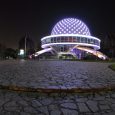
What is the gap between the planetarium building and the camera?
81.3 meters

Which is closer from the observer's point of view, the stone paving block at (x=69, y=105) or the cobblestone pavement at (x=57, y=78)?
the stone paving block at (x=69, y=105)

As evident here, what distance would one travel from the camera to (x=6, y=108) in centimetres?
435

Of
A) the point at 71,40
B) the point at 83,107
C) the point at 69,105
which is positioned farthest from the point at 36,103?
the point at 71,40

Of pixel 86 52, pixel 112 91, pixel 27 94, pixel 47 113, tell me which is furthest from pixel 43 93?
pixel 86 52

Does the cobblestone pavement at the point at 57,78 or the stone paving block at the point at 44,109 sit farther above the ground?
the cobblestone pavement at the point at 57,78

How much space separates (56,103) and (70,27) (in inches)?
3295

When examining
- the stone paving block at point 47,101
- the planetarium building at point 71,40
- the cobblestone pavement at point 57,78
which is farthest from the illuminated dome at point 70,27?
the stone paving block at point 47,101

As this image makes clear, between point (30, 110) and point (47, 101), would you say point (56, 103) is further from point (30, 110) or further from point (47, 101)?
point (30, 110)

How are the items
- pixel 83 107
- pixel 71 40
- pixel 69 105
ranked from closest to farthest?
pixel 83 107, pixel 69 105, pixel 71 40

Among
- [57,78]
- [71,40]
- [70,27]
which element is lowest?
[57,78]

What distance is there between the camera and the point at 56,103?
4.79m

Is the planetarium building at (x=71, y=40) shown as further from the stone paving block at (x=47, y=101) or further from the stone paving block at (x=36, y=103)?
the stone paving block at (x=36, y=103)

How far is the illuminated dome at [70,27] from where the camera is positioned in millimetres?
86287

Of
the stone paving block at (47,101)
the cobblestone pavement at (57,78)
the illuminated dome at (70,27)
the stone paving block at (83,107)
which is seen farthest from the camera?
the illuminated dome at (70,27)
